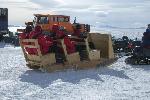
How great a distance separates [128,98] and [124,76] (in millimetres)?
3184

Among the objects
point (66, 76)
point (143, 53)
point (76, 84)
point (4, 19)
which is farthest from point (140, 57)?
point (4, 19)

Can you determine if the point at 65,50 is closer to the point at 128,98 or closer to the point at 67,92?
the point at 67,92

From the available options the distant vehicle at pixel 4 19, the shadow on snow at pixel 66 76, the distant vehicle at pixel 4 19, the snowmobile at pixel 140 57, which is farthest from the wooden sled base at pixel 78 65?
the distant vehicle at pixel 4 19

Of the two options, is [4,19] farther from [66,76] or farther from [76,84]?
[76,84]

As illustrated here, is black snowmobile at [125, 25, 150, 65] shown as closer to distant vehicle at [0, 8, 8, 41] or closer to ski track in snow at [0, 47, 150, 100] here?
ski track in snow at [0, 47, 150, 100]

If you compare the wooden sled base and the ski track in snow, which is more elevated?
the wooden sled base

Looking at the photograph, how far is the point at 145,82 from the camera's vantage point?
10.3m

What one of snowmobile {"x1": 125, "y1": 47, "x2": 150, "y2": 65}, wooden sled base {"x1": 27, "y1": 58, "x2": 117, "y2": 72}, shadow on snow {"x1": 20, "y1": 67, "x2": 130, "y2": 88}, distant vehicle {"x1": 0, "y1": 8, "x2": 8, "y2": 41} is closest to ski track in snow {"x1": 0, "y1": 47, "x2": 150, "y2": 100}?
shadow on snow {"x1": 20, "y1": 67, "x2": 130, "y2": 88}

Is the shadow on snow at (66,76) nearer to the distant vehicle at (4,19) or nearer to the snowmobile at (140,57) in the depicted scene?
the snowmobile at (140,57)

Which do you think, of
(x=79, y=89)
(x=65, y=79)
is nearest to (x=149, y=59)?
(x=65, y=79)

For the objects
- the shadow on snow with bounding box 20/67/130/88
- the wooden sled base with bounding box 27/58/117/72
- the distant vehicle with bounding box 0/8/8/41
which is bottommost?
the shadow on snow with bounding box 20/67/130/88

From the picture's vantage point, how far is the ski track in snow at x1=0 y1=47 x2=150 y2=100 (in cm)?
827

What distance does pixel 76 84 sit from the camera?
973cm

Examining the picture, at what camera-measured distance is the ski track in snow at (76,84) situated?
27.1 feet
